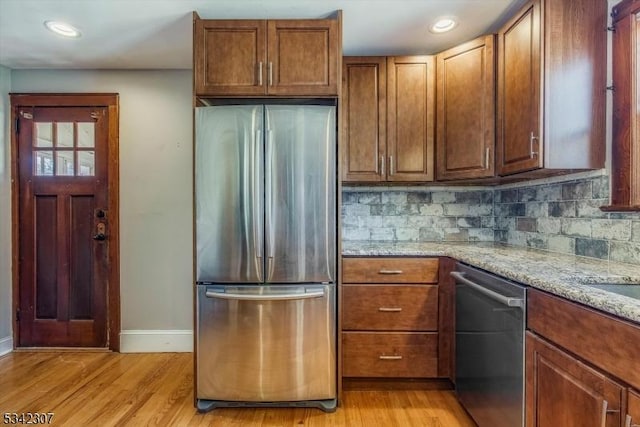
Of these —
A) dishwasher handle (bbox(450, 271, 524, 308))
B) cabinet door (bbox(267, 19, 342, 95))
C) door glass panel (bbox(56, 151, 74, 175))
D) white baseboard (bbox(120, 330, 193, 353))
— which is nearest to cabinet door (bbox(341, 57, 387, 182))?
cabinet door (bbox(267, 19, 342, 95))

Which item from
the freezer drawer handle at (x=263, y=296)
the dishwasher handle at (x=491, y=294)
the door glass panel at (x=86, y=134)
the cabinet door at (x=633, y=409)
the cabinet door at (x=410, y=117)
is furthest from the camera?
the door glass panel at (x=86, y=134)

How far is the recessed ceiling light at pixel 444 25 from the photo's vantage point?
6.65ft

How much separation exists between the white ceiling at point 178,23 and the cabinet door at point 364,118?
0.15 metres

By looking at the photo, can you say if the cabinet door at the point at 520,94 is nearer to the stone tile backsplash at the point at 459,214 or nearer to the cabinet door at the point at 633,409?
the stone tile backsplash at the point at 459,214

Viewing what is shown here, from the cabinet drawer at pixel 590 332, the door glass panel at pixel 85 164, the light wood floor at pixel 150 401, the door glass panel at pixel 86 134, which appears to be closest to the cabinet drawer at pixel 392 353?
the light wood floor at pixel 150 401

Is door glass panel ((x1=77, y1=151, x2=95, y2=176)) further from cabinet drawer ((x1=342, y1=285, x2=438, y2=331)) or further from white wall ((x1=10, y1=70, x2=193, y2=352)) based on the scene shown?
cabinet drawer ((x1=342, y1=285, x2=438, y2=331))

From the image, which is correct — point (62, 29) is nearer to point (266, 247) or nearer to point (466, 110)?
point (266, 247)

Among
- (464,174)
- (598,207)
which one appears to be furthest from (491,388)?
(464,174)

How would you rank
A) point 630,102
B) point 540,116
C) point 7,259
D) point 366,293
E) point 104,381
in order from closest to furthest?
point 630,102, point 540,116, point 366,293, point 104,381, point 7,259

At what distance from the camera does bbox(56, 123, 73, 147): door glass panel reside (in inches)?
109

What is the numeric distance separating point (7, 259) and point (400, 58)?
11.3 ft

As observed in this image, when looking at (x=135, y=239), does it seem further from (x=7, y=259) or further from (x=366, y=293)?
(x=366, y=293)

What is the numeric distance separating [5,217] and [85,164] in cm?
75

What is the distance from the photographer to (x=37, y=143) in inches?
109
